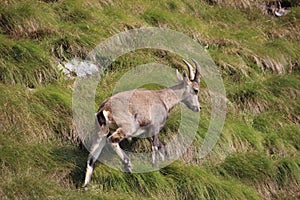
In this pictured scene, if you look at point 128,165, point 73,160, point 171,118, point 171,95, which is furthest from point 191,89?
point 73,160

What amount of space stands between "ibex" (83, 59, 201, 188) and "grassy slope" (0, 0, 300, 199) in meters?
0.28

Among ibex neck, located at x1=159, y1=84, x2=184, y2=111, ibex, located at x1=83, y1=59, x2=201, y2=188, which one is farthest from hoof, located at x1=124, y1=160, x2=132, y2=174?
ibex neck, located at x1=159, y1=84, x2=184, y2=111

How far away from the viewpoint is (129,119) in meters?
10.0

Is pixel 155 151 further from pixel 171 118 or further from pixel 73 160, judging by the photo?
pixel 73 160

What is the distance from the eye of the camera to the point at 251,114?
13258mm

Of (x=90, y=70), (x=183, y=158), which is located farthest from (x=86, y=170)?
(x=90, y=70)

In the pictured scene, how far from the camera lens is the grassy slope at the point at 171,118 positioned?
10000 millimetres

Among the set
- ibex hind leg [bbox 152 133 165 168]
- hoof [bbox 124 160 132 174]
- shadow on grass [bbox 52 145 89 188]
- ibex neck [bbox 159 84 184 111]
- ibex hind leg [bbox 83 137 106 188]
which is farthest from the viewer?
ibex neck [bbox 159 84 184 111]

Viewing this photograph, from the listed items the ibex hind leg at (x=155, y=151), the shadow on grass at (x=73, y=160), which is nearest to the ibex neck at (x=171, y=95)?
the ibex hind leg at (x=155, y=151)

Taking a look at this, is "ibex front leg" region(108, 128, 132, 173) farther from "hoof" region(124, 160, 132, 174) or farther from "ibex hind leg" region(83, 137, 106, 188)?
"ibex hind leg" region(83, 137, 106, 188)

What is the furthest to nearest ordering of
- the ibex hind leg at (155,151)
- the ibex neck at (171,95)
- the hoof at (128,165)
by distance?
1. the ibex neck at (171,95)
2. the ibex hind leg at (155,151)
3. the hoof at (128,165)

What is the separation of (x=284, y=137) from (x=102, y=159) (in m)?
4.00

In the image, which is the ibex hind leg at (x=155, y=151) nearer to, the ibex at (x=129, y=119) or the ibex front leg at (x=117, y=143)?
the ibex at (x=129, y=119)

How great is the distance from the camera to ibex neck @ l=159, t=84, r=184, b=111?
11185 millimetres
